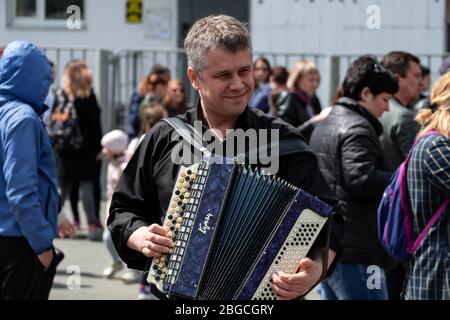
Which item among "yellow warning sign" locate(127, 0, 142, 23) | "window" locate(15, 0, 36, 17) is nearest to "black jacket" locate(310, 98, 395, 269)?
"yellow warning sign" locate(127, 0, 142, 23)

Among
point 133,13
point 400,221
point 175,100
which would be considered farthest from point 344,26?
point 400,221

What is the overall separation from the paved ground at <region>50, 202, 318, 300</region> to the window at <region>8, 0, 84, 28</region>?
6303mm

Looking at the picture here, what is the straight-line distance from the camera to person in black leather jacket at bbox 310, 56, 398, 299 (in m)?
6.10

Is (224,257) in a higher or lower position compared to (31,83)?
lower

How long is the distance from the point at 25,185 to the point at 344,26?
9.44m

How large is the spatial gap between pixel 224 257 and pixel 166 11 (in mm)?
12950

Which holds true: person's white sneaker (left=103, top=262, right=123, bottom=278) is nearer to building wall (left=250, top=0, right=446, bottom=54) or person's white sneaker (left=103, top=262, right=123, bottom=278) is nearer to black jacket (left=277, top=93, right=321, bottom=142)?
black jacket (left=277, top=93, right=321, bottom=142)

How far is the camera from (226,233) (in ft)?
12.2

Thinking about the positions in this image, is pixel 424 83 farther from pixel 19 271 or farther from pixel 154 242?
pixel 154 242

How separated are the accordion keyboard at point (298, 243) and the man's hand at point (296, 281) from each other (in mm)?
23

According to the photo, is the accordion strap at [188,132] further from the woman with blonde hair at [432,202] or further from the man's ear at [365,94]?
the man's ear at [365,94]

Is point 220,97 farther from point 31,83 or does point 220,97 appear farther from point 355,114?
point 355,114
